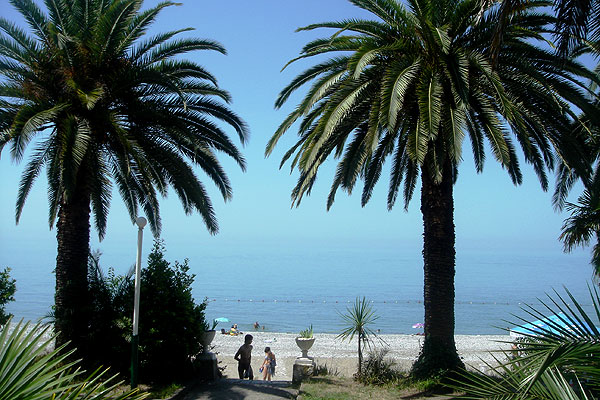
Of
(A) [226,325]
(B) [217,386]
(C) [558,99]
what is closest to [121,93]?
(B) [217,386]

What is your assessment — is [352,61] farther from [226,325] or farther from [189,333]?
[226,325]

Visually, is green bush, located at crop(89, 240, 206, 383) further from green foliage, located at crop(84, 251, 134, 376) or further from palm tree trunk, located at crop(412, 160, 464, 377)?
palm tree trunk, located at crop(412, 160, 464, 377)

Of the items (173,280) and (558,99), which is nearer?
(558,99)

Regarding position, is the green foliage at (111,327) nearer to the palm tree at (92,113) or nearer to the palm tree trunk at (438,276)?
the palm tree at (92,113)

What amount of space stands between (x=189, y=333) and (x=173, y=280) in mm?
1400

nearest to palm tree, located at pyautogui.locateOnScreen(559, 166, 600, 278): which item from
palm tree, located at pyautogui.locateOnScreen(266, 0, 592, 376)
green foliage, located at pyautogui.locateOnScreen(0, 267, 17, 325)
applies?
palm tree, located at pyautogui.locateOnScreen(266, 0, 592, 376)

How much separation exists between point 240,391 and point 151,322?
267cm

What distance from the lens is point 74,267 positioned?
12.9 m

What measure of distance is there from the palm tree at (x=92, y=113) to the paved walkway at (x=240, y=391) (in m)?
3.01

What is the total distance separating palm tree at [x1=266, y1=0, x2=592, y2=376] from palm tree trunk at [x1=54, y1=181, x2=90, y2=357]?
4.90 m

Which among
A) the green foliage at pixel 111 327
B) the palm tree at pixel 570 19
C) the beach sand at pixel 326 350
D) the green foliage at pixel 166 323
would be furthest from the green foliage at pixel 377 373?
the palm tree at pixel 570 19

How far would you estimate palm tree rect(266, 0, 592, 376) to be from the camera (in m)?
11.2

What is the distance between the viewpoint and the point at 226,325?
50.6m

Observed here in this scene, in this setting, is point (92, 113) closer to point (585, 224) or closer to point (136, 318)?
point (136, 318)
